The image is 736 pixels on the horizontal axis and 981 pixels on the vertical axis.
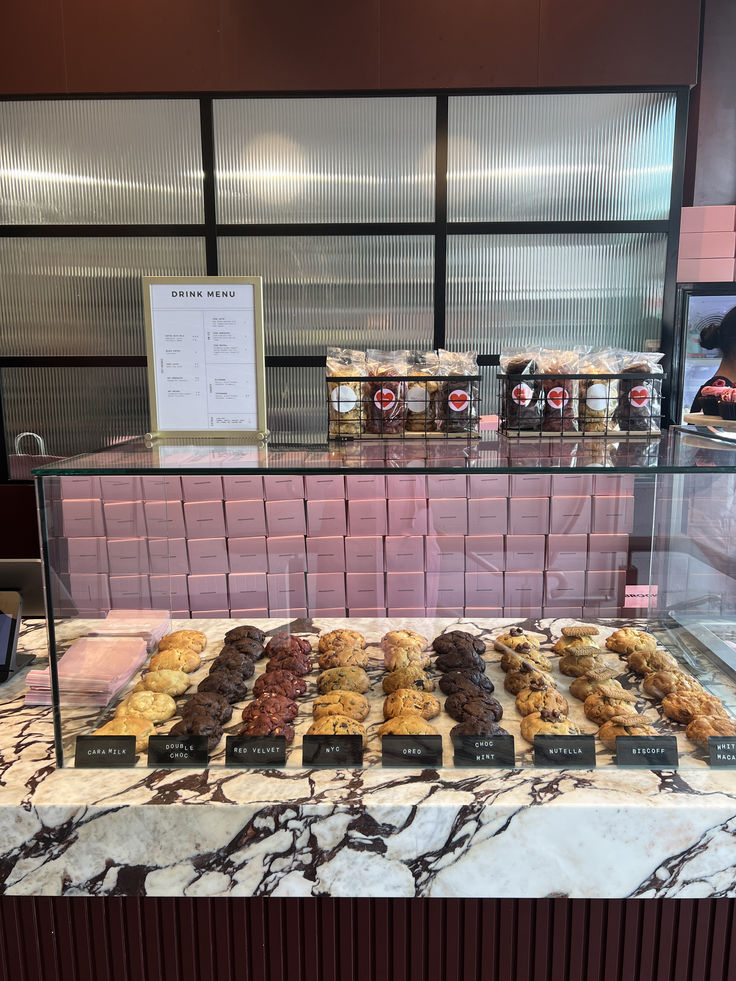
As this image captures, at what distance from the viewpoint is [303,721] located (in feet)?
4.66

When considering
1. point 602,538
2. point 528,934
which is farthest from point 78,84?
point 528,934

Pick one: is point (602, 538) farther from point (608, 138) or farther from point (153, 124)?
point (153, 124)

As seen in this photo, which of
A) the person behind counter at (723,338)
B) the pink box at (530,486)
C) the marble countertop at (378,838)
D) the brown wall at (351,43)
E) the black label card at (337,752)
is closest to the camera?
the marble countertop at (378,838)

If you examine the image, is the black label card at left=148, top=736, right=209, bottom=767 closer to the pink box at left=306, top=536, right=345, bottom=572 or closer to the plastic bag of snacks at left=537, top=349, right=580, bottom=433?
the pink box at left=306, top=536, right=345, bottom=572

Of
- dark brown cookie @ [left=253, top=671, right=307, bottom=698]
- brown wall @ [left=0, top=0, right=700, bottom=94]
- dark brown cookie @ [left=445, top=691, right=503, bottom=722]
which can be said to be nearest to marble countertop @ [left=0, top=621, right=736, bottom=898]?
dark brown cookie @ [left=445, top=691, right=503, bottom=722]

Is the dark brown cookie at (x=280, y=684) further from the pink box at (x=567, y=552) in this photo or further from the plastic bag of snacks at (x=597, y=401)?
the plastic bag of snacks at (x=597, y=401)

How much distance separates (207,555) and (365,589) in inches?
15.1

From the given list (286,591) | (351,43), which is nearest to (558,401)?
(286,591)

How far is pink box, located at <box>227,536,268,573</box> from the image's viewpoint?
5.43 ft

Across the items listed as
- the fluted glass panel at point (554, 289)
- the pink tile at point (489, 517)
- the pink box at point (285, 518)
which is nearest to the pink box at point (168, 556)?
the pink box at point (285, 518)

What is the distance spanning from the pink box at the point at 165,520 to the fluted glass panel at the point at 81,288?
181cm

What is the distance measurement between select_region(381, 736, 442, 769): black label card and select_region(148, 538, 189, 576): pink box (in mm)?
655

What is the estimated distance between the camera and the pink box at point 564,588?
1.68m

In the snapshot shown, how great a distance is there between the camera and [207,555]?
168cm
